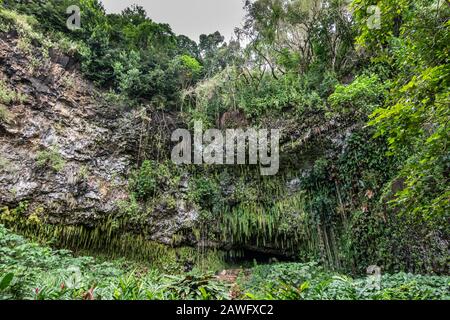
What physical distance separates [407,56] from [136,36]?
8.86m

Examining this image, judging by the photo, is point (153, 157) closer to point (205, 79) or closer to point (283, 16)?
point (205, 79)

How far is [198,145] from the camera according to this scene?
27.9 ft

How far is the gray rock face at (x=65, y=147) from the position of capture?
596 centimetres
